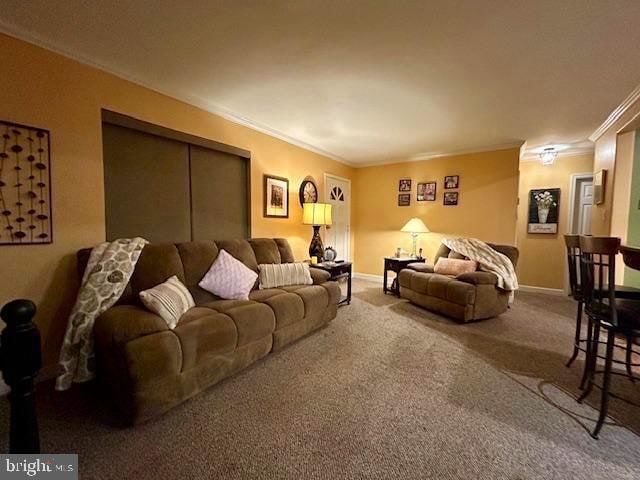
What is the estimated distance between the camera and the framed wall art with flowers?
4.70m

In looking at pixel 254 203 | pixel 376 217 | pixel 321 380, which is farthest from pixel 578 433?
pixel 376 217

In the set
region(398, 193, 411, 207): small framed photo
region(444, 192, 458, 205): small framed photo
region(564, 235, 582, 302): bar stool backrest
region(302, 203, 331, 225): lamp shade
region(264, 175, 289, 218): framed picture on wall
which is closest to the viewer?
region(564, 235, 582, 302): bar stool backrest

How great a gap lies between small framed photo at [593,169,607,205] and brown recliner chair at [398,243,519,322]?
1.29 m

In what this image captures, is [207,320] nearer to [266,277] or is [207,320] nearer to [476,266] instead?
[266,277]

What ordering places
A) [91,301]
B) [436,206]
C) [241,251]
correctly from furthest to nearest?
[436,206]
[241,251]
[91,301]

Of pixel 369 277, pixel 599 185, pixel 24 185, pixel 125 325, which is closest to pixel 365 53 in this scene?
pixel 125 325

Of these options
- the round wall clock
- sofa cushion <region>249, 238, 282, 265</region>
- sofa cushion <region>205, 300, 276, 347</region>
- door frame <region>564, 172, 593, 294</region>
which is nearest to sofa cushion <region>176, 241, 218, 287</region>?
sofa cushion <region>205, 300, 276, 347</region>

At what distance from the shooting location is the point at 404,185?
5281 millimetres

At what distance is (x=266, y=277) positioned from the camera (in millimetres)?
2967

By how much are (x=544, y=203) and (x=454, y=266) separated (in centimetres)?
248

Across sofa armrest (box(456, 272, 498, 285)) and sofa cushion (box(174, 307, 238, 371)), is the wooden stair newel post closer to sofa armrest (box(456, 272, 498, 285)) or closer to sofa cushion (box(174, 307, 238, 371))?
sofa cushion (box(174, 307, 238, 371))

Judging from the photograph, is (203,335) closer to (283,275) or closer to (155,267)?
(155,267)

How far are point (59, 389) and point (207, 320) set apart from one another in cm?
96

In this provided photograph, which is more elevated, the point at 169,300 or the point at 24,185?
the point at 24,185
